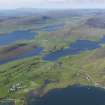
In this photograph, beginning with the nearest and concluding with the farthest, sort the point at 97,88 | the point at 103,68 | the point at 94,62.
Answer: the point at 97,88
the point at 103,68
the point at 94,62

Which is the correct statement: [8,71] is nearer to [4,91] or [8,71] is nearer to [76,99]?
[4,91]

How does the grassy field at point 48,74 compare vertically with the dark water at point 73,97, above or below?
below

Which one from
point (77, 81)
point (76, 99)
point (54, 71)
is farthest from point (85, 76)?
point (76, 99)

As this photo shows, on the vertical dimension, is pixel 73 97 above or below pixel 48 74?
above

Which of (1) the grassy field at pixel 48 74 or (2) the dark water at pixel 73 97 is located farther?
(1) the grassy field at pixel 48 74

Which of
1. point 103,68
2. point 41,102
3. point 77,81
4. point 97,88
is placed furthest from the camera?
point 103,68

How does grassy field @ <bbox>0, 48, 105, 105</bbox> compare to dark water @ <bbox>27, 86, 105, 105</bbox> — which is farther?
grassy field @ <bbox>0, 48, 105, 105</bbox>

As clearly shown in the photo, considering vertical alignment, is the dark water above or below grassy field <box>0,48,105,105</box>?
above

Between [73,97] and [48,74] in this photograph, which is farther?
[48,74]
